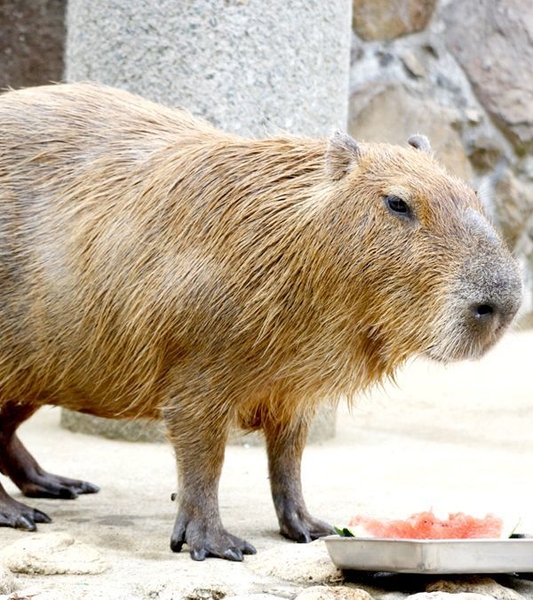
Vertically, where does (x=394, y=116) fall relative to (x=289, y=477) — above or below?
above

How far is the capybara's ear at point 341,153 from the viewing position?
419 cm

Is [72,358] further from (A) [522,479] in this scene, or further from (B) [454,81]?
(B) [454,81]


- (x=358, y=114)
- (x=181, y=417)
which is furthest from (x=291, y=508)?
(x=358, y=114)

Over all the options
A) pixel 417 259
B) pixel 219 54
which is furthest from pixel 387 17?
pixel 417 259

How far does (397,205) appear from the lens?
406 centimetres

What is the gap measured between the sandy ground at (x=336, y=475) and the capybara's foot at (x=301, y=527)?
6 cm

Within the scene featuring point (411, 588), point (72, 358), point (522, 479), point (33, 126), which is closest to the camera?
point (411, 588)

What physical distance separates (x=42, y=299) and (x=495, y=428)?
355cm

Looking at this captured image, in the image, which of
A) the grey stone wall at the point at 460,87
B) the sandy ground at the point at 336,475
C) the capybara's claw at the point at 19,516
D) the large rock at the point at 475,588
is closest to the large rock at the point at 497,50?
the grey stone wall at the point at 460,87

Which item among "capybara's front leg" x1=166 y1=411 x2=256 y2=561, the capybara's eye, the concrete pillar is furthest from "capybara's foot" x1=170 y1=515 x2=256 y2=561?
the concrete pillar

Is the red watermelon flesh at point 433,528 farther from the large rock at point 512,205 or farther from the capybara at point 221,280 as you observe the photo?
the large rock at point 512,205

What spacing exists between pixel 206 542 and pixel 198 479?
0.70ft

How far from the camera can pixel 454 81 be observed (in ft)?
29.7

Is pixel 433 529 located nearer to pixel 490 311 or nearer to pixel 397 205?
pixel 490 311
